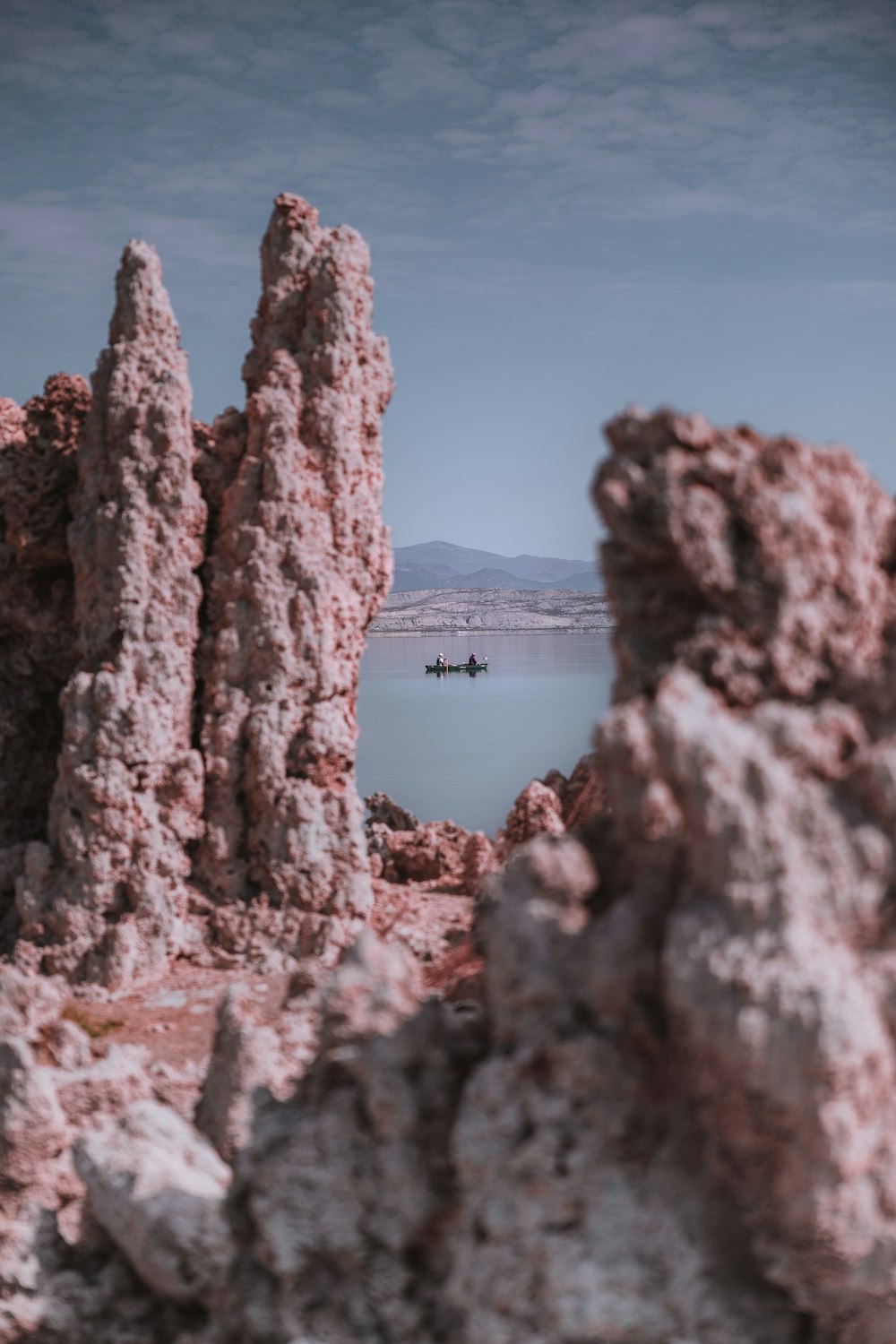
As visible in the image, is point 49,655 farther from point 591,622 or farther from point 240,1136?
point 591,622

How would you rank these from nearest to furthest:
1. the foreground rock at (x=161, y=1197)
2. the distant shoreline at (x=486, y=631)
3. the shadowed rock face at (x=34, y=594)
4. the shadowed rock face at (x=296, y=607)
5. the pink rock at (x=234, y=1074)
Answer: the foreground rock at (x=161, y=1197) → the pink rock at (x=234, y=1074) → the shadowed rock face at (x=296, y=607) → the shadowed rock face at (x=34, y=594) → the distant shoreline at (x=486, y=631)

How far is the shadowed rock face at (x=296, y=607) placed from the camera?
11656 millimetres

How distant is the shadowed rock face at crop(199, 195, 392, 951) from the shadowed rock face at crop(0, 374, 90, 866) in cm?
178

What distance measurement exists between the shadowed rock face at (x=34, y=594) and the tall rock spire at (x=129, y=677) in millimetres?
605

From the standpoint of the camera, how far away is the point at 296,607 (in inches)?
466

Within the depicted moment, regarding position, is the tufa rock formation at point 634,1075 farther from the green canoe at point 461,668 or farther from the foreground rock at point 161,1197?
the green canoe at point 461,668

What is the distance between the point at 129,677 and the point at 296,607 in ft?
5.16

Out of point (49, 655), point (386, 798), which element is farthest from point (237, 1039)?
point (386, 798)

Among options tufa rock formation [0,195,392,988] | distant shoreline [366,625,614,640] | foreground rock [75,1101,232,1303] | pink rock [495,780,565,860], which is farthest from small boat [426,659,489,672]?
foreground rock [75,1101,232,1303]

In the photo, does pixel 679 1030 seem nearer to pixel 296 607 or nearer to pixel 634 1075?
pixel 634 1075

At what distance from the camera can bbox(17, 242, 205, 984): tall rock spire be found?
11.3 meters

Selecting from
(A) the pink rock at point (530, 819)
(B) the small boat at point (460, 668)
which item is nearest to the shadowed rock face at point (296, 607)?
(A) the pink rock at point (530, 819)

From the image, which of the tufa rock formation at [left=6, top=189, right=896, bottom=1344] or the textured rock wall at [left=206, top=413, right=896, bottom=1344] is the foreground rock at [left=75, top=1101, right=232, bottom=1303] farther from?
the textured rock wall at [left=206, top=413, right=896, bottom=1344]

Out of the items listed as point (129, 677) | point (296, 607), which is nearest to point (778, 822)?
point (296, 607)
